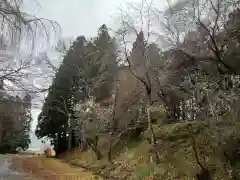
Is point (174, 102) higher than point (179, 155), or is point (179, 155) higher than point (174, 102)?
point (174, 102)

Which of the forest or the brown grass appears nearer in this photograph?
the forest

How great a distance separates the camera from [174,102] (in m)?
20.8

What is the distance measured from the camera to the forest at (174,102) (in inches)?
433

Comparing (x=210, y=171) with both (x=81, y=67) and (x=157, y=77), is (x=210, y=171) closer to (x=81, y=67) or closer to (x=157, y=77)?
(x=157, y=77)

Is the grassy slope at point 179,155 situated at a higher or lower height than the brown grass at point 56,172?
higher

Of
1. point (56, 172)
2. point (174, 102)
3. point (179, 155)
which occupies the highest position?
point (174, 102)

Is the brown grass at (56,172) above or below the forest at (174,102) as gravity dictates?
below

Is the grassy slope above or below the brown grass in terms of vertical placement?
above

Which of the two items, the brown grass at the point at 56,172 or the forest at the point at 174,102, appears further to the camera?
the brown grass at the point at 56,172

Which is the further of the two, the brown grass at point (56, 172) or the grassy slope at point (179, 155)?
the brown grass at point (56, 172)

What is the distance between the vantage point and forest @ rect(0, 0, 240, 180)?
36.1 ft

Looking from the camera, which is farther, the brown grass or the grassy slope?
the brown grass

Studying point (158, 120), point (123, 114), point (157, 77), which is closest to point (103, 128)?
point (123, 114)

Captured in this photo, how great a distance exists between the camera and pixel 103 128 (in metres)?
24.6
